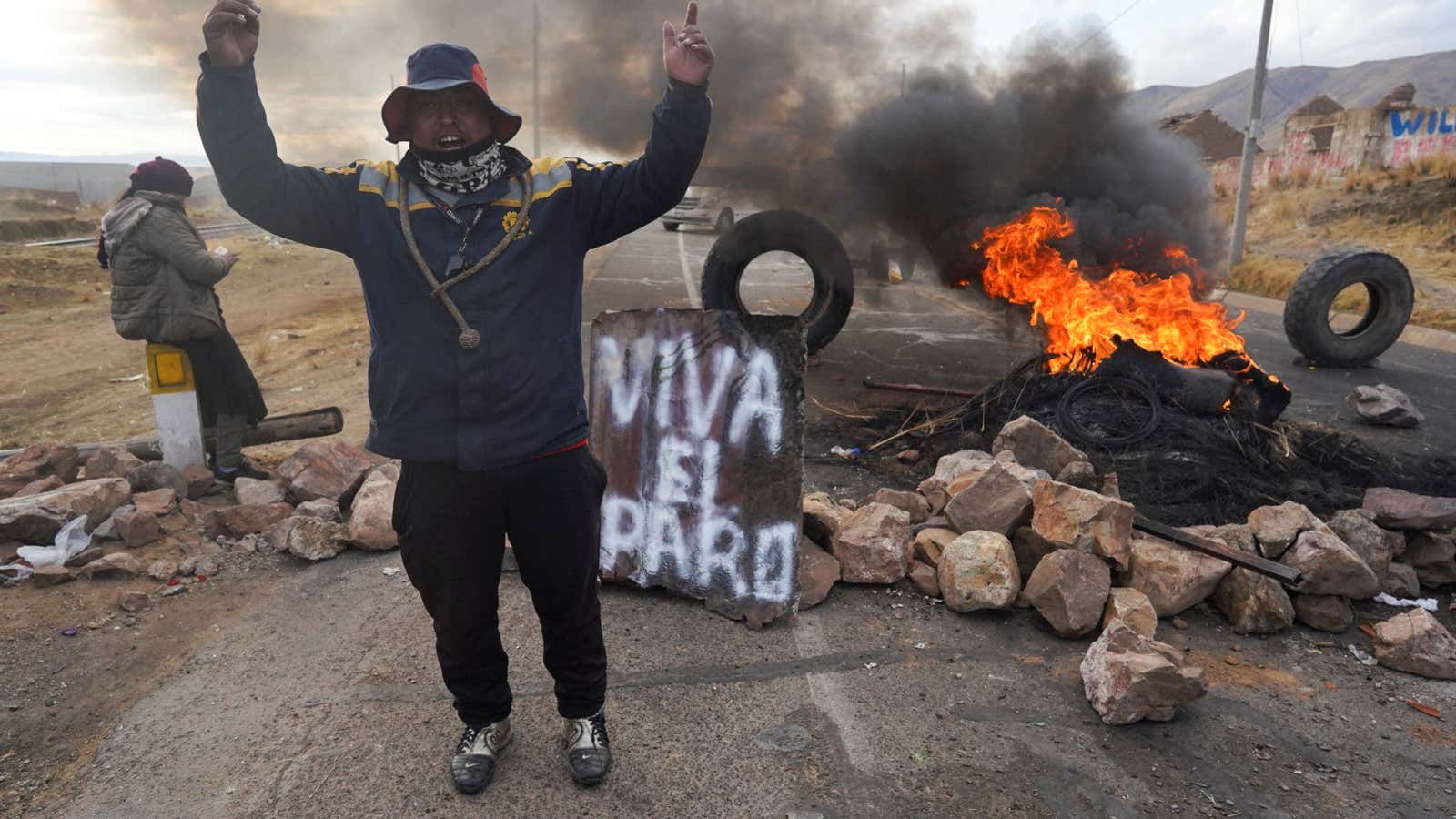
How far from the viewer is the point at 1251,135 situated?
1527 centimetres

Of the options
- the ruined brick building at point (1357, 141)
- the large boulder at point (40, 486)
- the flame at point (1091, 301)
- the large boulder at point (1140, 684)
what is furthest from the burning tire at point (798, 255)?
the ruined brick building at point (1357, 141)

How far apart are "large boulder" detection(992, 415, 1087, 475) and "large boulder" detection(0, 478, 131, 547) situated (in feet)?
15.5

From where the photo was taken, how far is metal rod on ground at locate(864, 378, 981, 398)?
6.95 m

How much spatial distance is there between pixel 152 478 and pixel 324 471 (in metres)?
0.89

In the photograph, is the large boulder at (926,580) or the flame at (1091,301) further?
the flame at (1091,301)

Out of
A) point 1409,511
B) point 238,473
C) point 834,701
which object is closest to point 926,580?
point 834,701

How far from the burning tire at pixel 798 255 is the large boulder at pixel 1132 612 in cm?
501

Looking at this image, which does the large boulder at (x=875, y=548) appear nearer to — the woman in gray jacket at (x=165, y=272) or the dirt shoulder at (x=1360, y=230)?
the woman in gray jacket at (x=165, y=272)

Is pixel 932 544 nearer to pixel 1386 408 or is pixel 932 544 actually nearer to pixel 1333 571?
pixel 1333 571

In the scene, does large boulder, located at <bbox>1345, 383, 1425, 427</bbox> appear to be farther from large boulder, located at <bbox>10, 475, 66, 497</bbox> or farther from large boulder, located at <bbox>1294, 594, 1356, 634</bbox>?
large boulder, located at <bbox>10, 475, 66, 497</bbox>

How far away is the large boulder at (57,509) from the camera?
381cm

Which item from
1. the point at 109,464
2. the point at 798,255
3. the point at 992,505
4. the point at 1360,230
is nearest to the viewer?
the point at 992,505

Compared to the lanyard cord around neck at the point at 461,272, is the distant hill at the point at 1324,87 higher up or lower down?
higher up

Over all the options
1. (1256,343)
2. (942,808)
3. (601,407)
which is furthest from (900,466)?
(1256,343)
